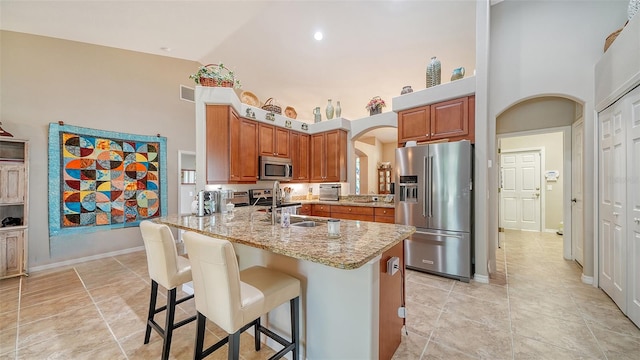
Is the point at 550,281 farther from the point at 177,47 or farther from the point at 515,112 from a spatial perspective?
the point at 177,47

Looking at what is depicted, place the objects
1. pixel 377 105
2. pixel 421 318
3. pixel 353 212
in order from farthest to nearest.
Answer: pixel 377 105
pixel 353 212
pixel 421 318

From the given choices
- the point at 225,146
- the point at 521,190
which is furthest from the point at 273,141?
the point at 521,190

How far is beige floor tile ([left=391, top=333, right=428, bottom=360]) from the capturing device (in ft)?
5.54

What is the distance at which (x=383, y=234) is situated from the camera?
62.3 inches

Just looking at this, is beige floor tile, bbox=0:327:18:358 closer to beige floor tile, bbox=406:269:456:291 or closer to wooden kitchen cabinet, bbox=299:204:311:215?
wooden kitchen cabinet, bbox=299:204:311:215

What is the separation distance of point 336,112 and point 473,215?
3199 millimetres

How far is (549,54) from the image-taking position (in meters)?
2.97

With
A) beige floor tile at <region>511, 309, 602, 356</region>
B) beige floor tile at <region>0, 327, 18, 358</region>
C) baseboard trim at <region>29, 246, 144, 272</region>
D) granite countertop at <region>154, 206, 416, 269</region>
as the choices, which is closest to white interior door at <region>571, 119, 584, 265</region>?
beige floor tile at <region>511, 309, 602, 356</region>

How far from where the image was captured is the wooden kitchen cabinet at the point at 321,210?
15.1 ft

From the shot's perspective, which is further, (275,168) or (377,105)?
(377,105)

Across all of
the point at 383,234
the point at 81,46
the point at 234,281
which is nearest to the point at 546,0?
the point at 383,234

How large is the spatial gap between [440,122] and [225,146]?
121 inches

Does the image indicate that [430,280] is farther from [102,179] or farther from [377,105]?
[102,179]

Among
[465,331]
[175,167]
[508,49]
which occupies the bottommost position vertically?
[465,331]
